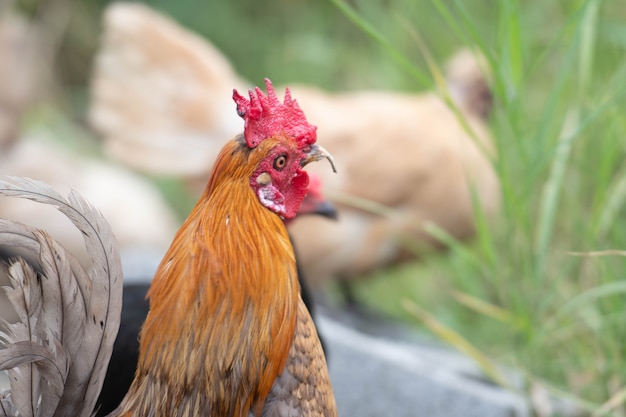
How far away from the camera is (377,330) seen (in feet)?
12.7

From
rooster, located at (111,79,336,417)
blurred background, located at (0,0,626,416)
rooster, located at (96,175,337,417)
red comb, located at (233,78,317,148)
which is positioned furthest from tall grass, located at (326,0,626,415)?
rooster, located at (96,175,337,417)

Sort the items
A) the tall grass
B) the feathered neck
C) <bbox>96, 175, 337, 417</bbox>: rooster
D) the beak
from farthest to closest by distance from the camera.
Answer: the tall grass → <bbox>96, 175, 337, 417</bbox>: rooster → the beak → the feathered neck

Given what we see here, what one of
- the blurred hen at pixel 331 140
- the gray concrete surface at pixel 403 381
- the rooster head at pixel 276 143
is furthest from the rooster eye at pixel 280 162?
the blurred hen at pixel 331 140

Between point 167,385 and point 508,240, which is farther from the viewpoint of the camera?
point 508,240

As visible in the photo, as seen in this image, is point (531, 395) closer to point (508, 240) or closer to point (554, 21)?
point (508, 240)

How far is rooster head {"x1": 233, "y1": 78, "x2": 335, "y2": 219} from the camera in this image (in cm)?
136

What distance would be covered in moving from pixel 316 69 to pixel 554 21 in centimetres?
248

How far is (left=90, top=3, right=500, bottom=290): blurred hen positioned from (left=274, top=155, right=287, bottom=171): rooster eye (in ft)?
6.77

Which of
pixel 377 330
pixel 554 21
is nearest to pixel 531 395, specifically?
pixel 377 330

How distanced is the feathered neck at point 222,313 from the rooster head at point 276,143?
0.07ft

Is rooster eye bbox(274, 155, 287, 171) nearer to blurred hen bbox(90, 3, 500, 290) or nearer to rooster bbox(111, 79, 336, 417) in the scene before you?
rooster bbox(111, 79, 336, 417)

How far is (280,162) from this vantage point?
1393 millimetres

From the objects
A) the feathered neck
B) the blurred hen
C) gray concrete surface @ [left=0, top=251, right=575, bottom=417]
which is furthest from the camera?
the blurred hen

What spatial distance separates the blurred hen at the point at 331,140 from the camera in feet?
11.7
